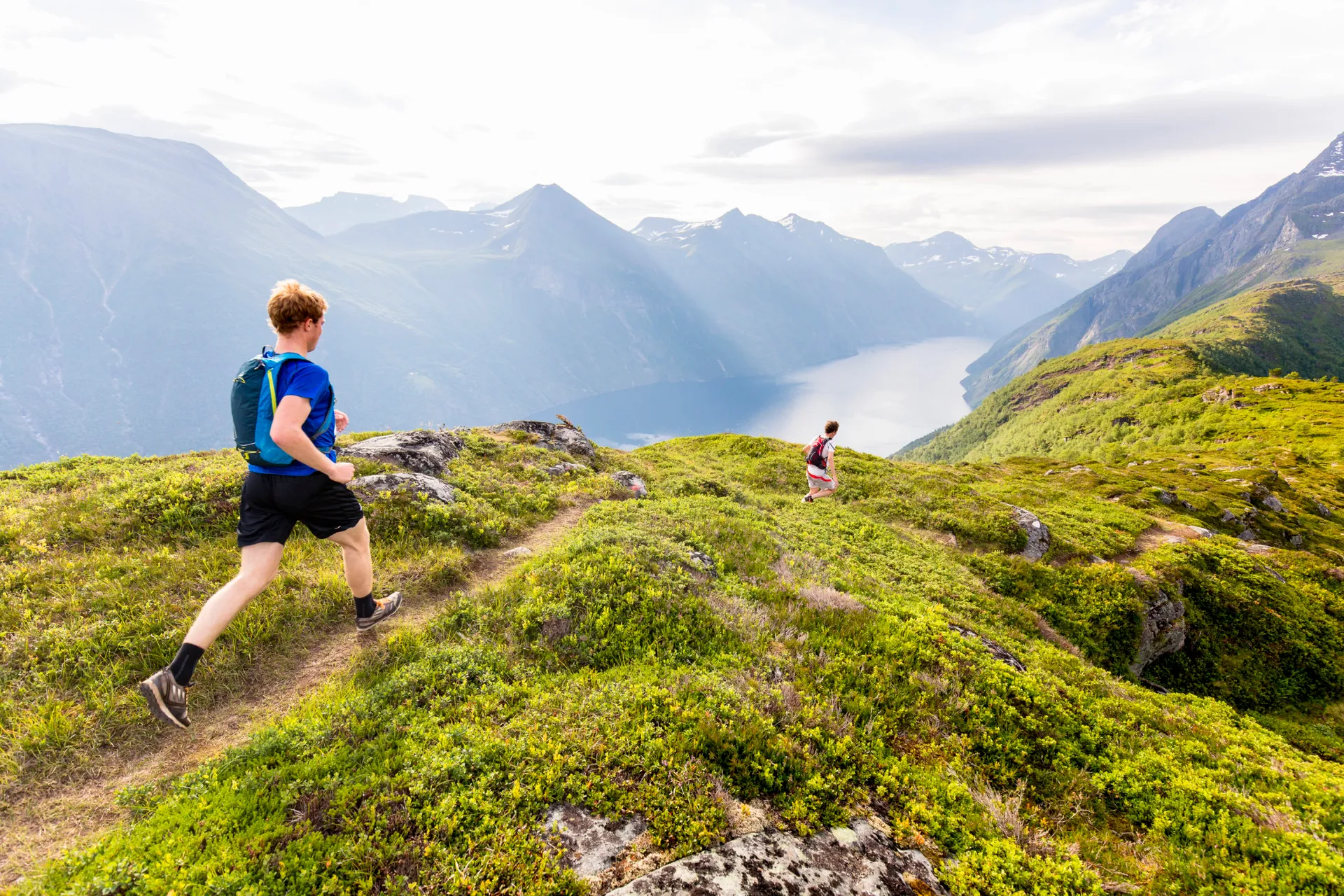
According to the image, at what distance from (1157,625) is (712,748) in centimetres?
1792

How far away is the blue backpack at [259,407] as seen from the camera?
19.5 ft

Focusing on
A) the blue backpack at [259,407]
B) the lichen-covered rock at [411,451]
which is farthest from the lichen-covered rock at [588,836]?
the lichen-covered rock at [411,451]

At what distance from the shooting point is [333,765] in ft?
17.3

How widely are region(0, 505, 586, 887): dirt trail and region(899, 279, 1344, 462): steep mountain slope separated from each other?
8556cm

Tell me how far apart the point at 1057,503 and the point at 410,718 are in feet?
103

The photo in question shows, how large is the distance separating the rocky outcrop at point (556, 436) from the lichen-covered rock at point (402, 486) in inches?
335

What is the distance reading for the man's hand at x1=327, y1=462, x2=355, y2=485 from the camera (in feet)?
20.4

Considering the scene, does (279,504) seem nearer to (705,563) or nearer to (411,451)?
(705,563)

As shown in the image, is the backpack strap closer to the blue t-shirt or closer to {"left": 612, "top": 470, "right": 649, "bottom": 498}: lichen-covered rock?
the blue t-shirt

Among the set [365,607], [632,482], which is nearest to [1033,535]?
[632,482]

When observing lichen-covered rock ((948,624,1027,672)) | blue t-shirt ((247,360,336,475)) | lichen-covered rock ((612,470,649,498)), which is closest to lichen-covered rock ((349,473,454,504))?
blue t-shirt ((247,360,336,475))

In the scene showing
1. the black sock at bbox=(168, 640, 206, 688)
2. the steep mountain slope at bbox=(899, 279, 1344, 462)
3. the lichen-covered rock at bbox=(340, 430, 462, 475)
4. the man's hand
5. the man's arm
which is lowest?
the steep mountain slope at bbox=(899, 279, 1344, 462)

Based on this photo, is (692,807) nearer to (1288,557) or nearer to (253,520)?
(253,520)

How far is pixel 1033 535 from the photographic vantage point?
19.4 m
